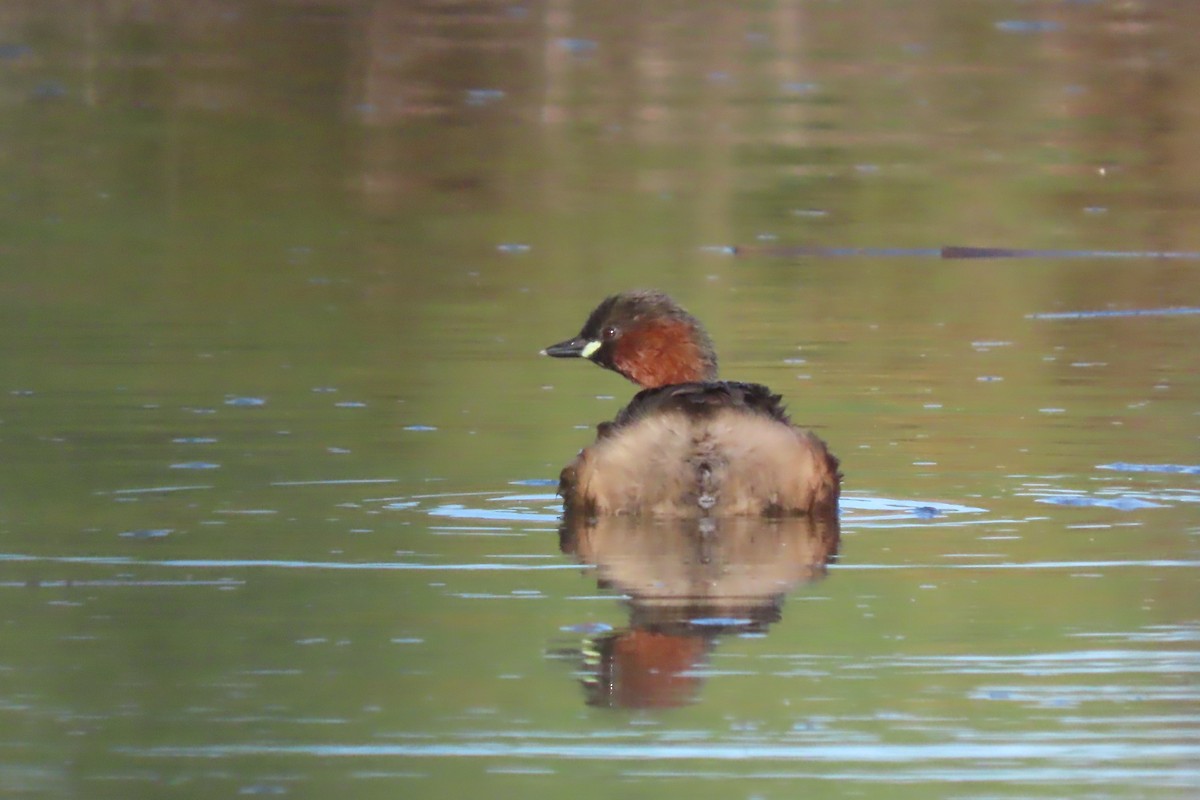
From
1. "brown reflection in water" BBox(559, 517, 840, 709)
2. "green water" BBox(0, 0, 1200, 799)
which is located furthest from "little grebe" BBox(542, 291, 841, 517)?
"green water" BBox(0, 0, 1200, 799)

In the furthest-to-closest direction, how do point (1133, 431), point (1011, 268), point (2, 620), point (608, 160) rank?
point (608, 160) → point (1011, 268) → point (1133, 431) → point (2, 620)

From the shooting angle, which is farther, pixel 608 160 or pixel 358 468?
pixel 608 160

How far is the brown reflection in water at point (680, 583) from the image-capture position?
5.20 m

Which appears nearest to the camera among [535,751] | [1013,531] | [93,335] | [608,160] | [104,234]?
[535,751]

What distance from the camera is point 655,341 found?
26.1 feet

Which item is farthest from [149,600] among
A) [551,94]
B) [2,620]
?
[551,94]

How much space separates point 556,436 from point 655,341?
2.47ft

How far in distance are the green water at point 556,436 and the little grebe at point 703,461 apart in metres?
0.17

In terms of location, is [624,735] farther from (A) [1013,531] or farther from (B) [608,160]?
(B) [608,160]

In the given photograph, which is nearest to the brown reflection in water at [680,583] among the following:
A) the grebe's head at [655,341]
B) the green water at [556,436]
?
the green water at [556,436]

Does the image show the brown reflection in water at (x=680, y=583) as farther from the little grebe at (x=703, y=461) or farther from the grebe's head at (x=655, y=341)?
the grebe's head at (x=655, y=341)

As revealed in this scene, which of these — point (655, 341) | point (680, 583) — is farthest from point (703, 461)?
point (655, 341)

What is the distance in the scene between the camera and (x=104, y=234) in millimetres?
13805

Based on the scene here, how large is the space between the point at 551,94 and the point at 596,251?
7.96m
